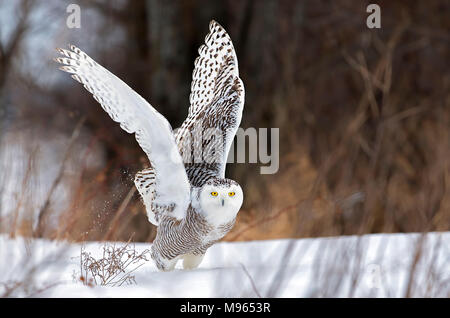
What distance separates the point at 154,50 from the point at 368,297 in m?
4.21

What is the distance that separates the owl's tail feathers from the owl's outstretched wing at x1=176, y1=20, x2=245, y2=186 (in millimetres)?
132

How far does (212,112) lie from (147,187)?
1.29ft

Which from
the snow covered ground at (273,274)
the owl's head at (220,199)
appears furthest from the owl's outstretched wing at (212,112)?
the snow covered ground at (273,274)

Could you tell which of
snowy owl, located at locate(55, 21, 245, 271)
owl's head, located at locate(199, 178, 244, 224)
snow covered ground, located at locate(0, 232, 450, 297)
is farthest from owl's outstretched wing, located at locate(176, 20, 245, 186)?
snow covered ground, located at locate(0, 232, 450, 297)

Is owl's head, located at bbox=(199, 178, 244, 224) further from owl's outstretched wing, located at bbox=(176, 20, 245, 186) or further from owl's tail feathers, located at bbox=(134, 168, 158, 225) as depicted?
owl's tail feathers, located at bbox=(134, 168, 158, 225)

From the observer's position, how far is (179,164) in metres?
1.80

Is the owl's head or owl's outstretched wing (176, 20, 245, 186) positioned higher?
owl's outstretched wing (176, 20, 245, 186)

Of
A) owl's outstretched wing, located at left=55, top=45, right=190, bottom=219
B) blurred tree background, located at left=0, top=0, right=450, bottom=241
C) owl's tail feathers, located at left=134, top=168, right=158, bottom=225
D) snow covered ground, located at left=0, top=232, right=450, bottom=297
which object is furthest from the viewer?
blurred tree background, located at left=0, top=0, right=450, bottom=241

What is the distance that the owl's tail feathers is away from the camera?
80.2 inches

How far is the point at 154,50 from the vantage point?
534 centimetres

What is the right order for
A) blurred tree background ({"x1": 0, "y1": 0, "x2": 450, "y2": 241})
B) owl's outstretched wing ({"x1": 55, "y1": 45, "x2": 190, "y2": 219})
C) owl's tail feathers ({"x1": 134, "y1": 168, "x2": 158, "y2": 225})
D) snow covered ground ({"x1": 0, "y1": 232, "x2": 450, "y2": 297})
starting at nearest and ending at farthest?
snow covered ground ({"x1": 0, "y1": 232, "x2": 450, "y2": 297})
owl's outstretched wing ({"x1": 55, "y1": 45, "x2": 190, "y2": 219})
owl's tail feathers ({"x1": 134, "y1": 168, "x2": 158, "y2": 225})
blurred tree background ({"x1": 0, "y1": 0, "x2": 450, "y2": 241})

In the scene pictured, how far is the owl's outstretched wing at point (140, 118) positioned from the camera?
174cm
